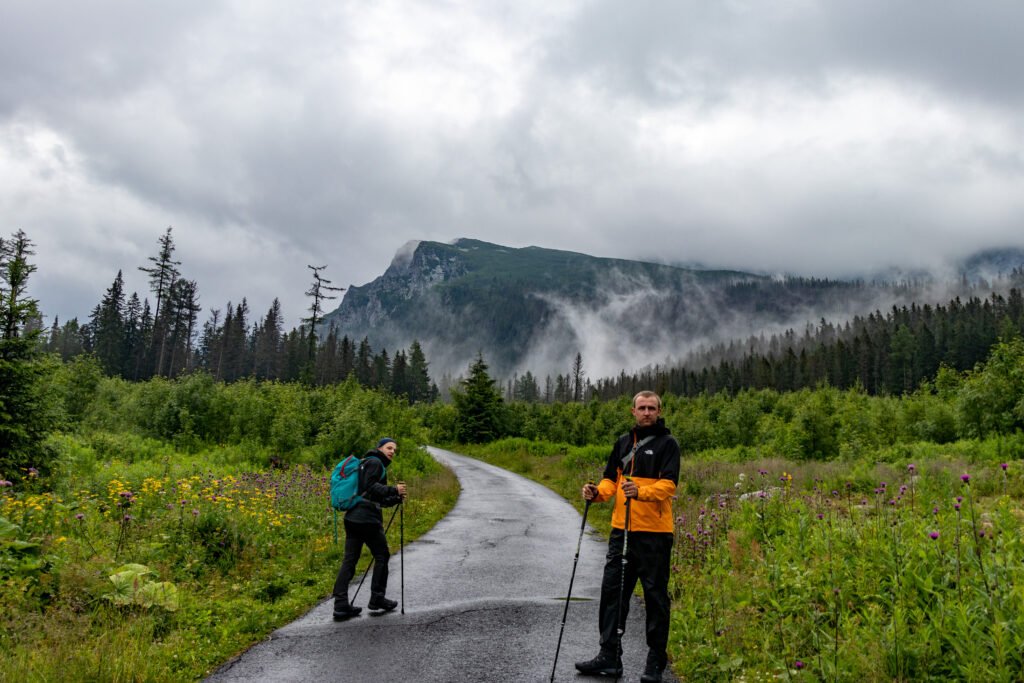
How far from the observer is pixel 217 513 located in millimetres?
9234

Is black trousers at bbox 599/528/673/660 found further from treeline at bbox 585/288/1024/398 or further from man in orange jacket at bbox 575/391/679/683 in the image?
treeline at bbox 585/288/1024/398

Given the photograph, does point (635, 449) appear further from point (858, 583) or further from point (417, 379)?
point (417, 379)

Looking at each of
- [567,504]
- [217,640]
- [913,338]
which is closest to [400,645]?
[217,640]

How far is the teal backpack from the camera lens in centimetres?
702

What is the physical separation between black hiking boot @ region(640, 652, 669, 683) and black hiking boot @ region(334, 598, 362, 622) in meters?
3.57

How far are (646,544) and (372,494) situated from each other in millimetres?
3532

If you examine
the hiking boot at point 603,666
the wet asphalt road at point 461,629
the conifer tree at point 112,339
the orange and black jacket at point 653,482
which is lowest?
the wet asphalt road at point 461,629

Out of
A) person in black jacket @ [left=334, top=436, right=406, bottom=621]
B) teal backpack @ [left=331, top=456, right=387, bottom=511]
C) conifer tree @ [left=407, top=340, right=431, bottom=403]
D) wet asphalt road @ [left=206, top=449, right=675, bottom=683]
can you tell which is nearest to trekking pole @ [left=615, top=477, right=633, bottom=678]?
wet asphalt road @ [left=206, top=449, right=675, bottom=683]

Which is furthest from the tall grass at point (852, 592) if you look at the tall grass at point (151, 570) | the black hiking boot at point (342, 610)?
the tall grass at point (151, 570)

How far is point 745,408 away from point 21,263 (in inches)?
1539

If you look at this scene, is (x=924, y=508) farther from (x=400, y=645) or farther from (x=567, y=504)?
(x=567, y=504)

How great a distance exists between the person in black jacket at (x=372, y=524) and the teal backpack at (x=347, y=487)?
47mm

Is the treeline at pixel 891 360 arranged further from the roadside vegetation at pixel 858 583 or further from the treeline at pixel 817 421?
the roadside vegetation at pixel 858 583

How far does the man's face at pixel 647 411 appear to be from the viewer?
5.05 metres
